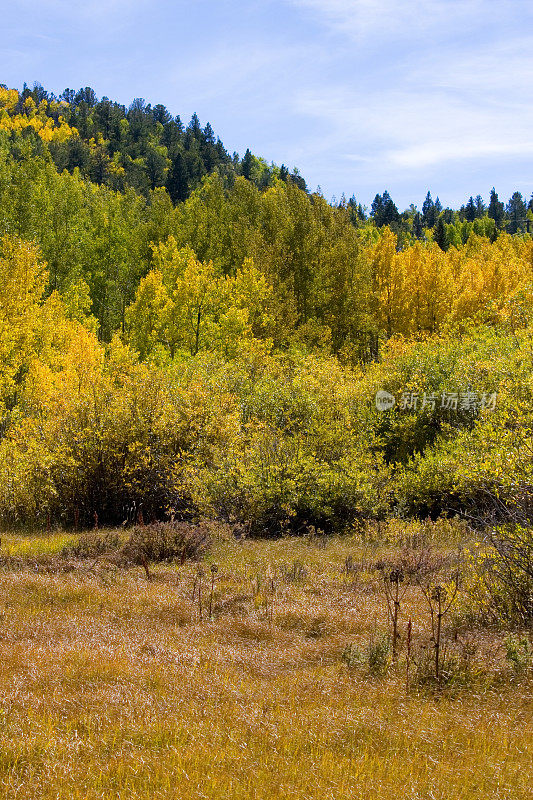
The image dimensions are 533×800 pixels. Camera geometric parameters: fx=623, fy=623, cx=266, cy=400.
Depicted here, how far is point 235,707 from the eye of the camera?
4.85m

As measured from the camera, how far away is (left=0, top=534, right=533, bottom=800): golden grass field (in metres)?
3.88

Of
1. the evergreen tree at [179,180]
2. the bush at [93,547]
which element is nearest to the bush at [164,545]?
the bush at [93,547]

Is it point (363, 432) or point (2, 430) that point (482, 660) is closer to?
point (363, 432)

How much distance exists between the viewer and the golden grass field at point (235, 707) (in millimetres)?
3879

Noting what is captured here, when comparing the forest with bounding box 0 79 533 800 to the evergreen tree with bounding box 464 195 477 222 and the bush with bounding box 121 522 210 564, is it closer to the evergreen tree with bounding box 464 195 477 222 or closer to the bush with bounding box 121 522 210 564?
the bush with bounding box 121 522 210 564

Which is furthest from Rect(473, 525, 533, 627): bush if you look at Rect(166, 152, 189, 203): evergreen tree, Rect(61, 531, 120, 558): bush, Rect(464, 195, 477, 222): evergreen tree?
Rect(464, 195, 477, 222): evergreen tree

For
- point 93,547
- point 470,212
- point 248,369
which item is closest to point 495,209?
point 470,212

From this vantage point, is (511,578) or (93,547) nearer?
(511,578)

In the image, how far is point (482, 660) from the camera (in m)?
5.66

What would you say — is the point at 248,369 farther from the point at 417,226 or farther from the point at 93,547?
the point at 417,226

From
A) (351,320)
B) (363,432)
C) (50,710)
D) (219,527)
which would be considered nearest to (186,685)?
(50,710)

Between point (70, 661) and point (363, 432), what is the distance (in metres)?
10.8

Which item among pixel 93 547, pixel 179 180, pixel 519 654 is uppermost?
pixel 179 180

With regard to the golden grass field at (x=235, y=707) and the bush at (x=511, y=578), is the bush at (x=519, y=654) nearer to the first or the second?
the golden grass field at (x=235, y=707)
